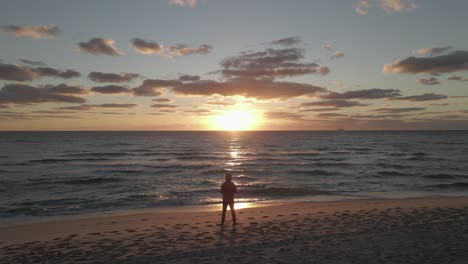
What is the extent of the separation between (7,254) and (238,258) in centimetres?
643

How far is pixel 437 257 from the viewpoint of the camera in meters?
8.12

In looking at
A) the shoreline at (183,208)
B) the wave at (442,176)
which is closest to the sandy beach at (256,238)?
the shoreline at (183,208)

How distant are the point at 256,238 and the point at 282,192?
12.8 meters

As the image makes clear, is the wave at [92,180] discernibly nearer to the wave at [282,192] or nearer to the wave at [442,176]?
the wave at [282,192]

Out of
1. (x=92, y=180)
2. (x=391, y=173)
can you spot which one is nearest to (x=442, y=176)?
(x=391, y=173)

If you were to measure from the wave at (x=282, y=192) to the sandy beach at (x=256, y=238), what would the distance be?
6.67 metres

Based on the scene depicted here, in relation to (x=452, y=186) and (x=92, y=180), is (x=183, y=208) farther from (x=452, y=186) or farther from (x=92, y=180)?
(x=452, y=186)

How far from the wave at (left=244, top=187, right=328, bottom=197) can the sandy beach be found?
6.67 metres

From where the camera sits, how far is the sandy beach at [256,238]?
8.70 meters

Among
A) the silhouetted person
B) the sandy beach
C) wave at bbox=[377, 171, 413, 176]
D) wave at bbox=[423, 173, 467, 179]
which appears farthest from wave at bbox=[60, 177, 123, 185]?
wave at bbox=[423, 173, 467, 179]

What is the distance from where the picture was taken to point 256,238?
10.5m

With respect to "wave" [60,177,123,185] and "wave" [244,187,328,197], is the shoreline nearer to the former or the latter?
"wave" [244,187,328,197]

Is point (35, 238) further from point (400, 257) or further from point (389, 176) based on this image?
point (389, 176)

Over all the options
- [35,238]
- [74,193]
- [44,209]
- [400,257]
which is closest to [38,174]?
[74,193]
